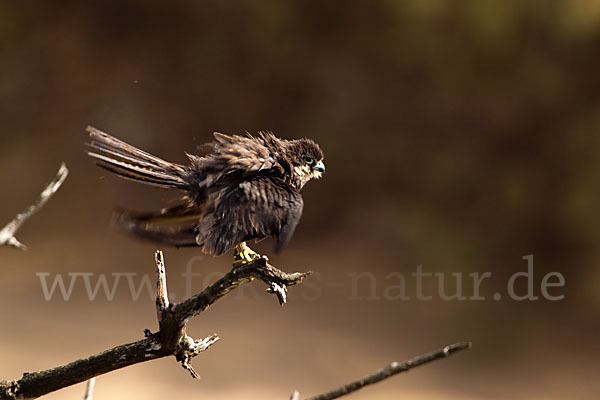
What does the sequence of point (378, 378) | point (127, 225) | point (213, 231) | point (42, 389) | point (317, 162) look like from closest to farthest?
point (378, 378), point (42, 389), point (213, 231), point (127, 225), point (317, 162)

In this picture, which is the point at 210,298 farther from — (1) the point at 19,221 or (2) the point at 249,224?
(1) the point at 19,221

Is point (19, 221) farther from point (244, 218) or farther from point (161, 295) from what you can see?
point (244, 218)

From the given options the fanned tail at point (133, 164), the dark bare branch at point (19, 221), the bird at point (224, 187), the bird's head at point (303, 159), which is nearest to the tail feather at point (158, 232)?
the bird at point (224, 187)

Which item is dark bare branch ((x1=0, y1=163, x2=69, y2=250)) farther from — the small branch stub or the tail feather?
the tail feather

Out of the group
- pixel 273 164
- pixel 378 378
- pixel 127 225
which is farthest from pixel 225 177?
pixel 378 378

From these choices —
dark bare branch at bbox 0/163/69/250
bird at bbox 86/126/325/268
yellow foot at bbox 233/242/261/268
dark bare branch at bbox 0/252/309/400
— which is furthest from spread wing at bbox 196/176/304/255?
dark bare branch at bbox 0/163/69/250

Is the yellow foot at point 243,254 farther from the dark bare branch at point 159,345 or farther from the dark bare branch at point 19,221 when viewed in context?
the dark bare branch at point 19,221

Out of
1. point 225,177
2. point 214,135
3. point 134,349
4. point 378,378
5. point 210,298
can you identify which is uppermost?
point 214,135

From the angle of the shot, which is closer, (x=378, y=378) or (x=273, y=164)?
(x=378, y=378)
